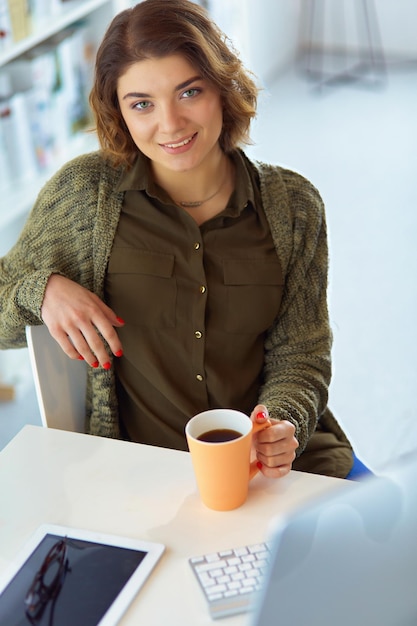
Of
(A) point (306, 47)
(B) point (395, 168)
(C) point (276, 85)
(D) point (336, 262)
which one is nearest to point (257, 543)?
(D) point (336, 262)

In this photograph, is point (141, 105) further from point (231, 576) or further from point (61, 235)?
point (231, 576)

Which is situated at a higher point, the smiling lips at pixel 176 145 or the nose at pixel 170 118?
the nose at pixel 170 118

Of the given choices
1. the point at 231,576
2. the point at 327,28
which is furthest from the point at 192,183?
the point at 327,28

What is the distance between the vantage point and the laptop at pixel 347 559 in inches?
22.7

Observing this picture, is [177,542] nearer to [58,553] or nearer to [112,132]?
[58,553]

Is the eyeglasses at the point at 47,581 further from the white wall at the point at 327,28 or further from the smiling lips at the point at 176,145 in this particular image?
the white wall at the point at 327,28

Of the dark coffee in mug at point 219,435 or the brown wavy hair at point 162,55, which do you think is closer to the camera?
the dark coffee in mug at point 219,435

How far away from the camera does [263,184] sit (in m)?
1.48

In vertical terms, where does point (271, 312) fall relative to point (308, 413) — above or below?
above

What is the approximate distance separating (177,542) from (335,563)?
0.51 m

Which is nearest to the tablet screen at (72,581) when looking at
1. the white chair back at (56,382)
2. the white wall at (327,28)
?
the white chair back at (56,382)

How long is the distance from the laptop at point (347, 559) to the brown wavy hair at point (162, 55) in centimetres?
92

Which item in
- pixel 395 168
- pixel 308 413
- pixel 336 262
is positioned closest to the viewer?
pixel 308 413

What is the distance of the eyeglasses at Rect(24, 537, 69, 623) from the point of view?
964mm
